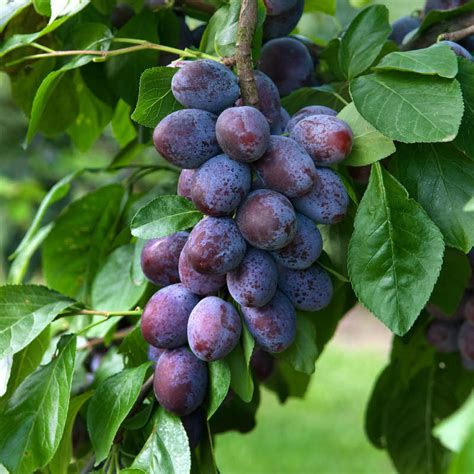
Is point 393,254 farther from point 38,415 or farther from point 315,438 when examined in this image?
point 315,438

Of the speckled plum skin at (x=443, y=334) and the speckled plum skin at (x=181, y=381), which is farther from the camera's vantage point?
the speckled plum skin at (x=443, y=334)

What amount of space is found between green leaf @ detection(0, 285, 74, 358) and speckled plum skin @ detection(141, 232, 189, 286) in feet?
0.35

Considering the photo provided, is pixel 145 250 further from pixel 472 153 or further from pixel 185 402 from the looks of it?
pixel 472 153

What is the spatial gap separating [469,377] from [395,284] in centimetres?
55

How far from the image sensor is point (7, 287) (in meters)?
0.74

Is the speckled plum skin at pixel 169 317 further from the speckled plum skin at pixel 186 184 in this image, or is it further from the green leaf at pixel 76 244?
the green leaf at pixel 76 244

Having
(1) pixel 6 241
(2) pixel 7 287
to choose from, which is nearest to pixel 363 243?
(2) pixel 7 287

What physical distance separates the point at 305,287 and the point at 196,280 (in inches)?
3.6

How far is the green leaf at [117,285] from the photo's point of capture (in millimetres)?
879

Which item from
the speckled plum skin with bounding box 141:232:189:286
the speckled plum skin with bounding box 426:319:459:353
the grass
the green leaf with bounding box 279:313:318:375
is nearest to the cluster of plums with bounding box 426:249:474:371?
the speckled plum skin with bounding box 426:319:459:353

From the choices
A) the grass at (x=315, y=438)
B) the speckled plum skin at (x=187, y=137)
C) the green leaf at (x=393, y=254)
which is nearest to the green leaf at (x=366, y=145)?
the green leaf at (x=393, y=254)

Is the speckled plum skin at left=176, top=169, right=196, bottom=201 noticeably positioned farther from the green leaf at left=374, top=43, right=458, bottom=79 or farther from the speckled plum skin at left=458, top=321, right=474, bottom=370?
the speckled plum skin at left=458, top=321, right=474, bottom=370

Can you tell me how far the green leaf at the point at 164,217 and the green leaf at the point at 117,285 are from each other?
0.25 m

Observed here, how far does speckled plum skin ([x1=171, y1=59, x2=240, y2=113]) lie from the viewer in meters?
0.61
